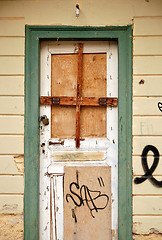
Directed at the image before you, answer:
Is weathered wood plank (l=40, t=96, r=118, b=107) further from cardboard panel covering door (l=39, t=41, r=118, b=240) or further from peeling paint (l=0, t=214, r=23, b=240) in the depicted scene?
peeling paint (l=0, t=214, r=23, b=240)

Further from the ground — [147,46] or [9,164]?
[147,46]

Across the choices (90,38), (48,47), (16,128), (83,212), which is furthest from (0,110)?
(83,212)

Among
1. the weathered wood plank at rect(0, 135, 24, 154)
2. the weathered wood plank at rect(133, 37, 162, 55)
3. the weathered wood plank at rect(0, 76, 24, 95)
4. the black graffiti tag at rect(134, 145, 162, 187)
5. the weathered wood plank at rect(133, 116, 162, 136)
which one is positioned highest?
the weathered wood plank at rect(133, 37, 162, 55)

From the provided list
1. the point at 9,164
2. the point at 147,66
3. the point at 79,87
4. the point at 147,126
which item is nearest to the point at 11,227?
the point at 9,164

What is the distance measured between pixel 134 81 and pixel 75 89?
62 cm

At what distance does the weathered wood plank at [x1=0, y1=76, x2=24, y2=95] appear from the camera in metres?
2.06

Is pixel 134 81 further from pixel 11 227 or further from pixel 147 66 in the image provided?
pixel 11 227

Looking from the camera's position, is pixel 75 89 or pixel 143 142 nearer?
pixel 143 142

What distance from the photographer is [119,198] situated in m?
2.05

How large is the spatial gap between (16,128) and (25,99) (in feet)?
1.02

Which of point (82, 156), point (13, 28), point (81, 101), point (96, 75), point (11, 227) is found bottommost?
point (11, 227)

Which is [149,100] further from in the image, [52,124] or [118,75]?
[52,124]

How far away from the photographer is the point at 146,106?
6.71 ft

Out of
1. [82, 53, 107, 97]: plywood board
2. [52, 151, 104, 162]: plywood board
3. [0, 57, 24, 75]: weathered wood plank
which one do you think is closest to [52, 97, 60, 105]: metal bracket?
[82, 53, 107, 97]: plywood board
